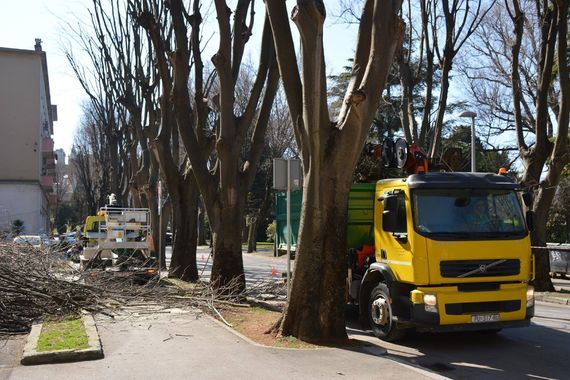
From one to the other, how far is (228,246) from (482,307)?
6.17m

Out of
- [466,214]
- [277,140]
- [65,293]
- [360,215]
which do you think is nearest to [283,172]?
[360,215]

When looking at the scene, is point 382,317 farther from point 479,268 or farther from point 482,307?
point 479,268

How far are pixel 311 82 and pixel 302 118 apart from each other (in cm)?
61

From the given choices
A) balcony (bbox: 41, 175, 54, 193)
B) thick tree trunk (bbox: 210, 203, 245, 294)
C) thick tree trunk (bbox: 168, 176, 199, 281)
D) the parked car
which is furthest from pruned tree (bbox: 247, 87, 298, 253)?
balcony (bbox: 41, 175, 54, 193)

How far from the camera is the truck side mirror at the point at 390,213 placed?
906 centimetres

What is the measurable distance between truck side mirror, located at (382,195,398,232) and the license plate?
1.76 metres

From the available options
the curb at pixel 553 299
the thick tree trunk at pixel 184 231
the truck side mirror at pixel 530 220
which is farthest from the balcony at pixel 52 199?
the truck side mirror at pixel 530 220

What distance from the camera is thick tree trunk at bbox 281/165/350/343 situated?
28.5 feet

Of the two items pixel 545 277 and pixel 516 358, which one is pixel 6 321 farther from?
pixel 545 277

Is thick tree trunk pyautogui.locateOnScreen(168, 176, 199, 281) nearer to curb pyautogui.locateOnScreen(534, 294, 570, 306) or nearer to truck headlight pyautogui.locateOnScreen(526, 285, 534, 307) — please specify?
curb pyautogui.locateOnScreen(534, 294, 570, 306)

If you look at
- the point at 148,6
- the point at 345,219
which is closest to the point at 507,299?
the point at 345,219

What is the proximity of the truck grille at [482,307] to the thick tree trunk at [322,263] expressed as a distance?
1606 millimetres

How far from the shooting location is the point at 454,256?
8.61 meters

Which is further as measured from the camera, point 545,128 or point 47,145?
point 47,145
